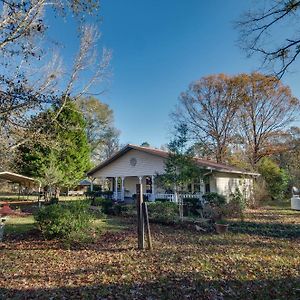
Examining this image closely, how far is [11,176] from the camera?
2491 cm

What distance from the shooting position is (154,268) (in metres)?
5.76

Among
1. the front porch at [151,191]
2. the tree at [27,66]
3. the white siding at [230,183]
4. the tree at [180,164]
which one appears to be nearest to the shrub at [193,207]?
the front porch at [151,191]

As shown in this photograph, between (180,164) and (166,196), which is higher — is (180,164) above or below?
above

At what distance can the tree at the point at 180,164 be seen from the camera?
13.3 meters

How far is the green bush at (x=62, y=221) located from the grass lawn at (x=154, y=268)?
39 cm

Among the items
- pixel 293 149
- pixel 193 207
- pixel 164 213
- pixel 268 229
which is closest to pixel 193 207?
pixel 193 207

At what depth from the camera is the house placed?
20.2 meters

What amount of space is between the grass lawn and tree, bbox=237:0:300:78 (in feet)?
17.6

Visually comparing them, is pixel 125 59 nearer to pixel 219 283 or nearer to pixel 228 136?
pixel 219 283

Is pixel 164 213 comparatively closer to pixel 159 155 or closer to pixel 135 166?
pixel 159 155

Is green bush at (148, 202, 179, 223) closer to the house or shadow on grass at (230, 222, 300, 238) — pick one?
shadow on grass at (230, 222, 300, 238)

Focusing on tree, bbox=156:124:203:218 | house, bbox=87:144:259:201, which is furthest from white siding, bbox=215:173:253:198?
tree, bbox=156:124:203:218

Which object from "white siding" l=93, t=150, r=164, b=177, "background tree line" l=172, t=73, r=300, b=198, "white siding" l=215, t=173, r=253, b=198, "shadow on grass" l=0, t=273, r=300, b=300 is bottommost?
"shadow on grass" l=0, t=273, r=300, b=300

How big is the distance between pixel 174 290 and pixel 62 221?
4.71 meters
